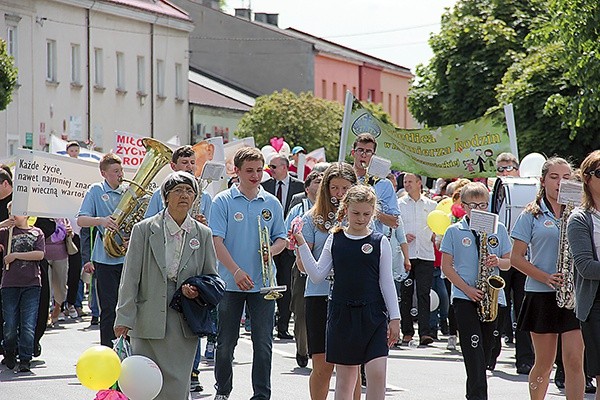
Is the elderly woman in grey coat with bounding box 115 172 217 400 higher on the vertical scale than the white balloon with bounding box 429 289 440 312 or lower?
higher

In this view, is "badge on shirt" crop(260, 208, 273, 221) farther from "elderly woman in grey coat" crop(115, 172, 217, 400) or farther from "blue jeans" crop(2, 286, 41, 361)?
"blue jeans" crop(2, 286, 41, 361)

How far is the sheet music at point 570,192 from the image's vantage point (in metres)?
10.4

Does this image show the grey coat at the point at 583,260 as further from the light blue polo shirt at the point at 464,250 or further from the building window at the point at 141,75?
the building window at the point at 141,75

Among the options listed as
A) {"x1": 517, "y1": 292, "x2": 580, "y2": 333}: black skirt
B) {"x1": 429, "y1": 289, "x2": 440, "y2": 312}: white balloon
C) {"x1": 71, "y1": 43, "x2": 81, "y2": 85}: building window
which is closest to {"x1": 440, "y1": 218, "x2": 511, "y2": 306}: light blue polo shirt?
{"x1": 517, "y1": 292, "x2": 580, "y2": 333}: black skirt

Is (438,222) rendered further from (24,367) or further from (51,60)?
(51,60)

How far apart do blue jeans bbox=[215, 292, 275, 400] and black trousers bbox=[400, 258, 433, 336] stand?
5.77 m

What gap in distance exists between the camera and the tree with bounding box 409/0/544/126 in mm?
39531

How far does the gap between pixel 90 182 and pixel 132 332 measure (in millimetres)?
7289

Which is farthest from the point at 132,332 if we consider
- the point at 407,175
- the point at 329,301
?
the point at 407,175

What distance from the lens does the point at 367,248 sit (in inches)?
388

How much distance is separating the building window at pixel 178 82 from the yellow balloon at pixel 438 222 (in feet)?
132

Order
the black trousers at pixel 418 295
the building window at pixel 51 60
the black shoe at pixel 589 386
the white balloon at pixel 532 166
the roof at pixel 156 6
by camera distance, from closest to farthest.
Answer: the black shoe at pixel 589 386, the black trousers at pixel 418 295, the white balloon at pixel 532 166, the building window at pixel 51 60, the roof at pixel 156 6

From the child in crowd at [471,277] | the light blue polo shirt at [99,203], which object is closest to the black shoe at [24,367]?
the light blue polo shirt at [99,203]

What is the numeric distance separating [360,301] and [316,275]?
19.4 inches
